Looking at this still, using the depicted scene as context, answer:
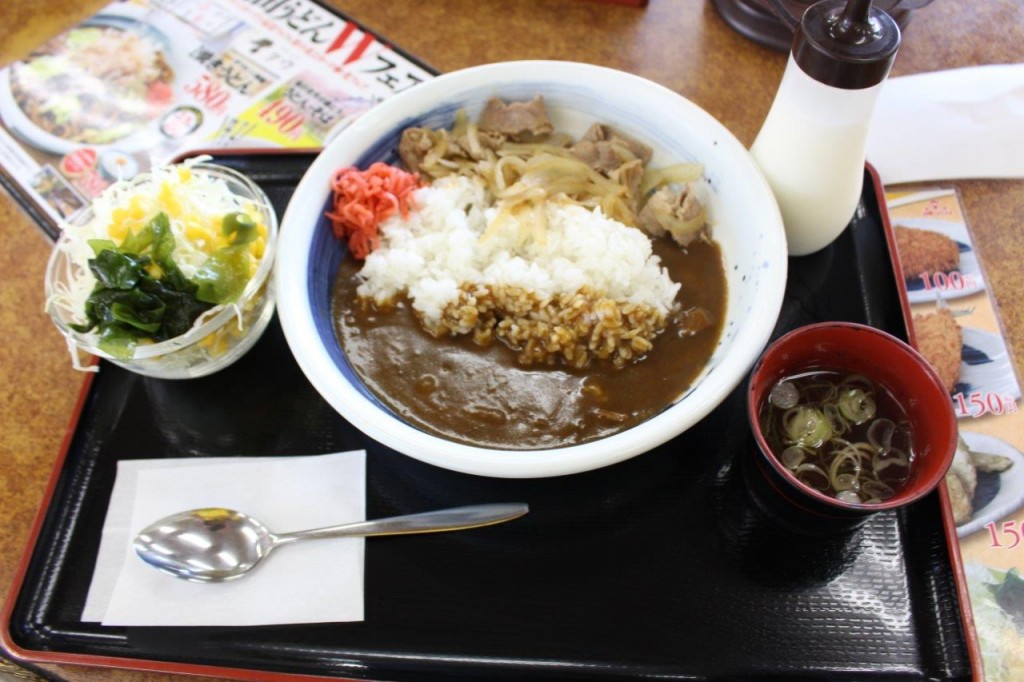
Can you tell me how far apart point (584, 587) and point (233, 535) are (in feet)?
2.50

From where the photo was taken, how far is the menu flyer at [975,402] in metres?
1.56

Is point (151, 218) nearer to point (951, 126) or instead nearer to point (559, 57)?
point (559, 57)

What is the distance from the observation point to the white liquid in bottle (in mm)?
1576

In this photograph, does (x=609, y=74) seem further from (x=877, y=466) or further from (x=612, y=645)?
(x=612, y=645)

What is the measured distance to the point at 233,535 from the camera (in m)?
1.53

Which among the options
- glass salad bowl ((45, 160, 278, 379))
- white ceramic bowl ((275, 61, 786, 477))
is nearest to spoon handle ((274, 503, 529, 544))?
white ceramic bowl ((275, 61, 786, 477))

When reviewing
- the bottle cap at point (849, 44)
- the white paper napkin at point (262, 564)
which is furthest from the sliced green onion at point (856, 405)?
the white paper napkin at point (262, 564)

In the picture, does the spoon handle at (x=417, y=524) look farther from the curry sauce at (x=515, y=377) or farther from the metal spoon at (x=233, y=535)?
the curry sauce at (x=515, y=377)

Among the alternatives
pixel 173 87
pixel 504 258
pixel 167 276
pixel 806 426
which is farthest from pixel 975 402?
pixel 173 87

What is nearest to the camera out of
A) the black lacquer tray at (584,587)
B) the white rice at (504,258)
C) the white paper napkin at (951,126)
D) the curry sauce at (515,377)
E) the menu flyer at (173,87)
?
the black lacquer tray at (584,587)

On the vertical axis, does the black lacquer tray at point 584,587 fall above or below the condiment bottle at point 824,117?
below

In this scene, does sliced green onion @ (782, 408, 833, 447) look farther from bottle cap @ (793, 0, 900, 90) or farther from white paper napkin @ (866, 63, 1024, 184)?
white paper napkin @ (866, 63, 1024, 184)

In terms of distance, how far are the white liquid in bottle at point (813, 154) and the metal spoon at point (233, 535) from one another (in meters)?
1.03

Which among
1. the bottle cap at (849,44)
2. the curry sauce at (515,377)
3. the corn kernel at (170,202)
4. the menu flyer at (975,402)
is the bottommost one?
the menu flyer at (975,402)
